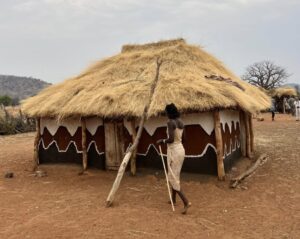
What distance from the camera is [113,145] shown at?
1015 centimetres

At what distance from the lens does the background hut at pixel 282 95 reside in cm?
3100

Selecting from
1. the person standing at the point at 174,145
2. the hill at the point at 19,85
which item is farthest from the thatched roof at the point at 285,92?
the hill at the point at 19,85

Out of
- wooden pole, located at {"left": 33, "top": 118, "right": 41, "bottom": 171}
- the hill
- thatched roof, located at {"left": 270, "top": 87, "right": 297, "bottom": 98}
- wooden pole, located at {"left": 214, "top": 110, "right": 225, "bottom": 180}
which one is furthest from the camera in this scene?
the hill

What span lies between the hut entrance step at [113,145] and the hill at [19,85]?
190 ft

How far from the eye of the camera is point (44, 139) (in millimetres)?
11586

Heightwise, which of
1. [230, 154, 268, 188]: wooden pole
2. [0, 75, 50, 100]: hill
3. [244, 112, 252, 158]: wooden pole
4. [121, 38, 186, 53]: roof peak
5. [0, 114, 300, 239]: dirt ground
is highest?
[0, 75, 50, 100]: hill

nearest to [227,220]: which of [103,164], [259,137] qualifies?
[103,164]

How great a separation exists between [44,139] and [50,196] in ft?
11.9

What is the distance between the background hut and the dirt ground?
69.1 ft

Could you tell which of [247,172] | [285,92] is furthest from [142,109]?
[285,92]

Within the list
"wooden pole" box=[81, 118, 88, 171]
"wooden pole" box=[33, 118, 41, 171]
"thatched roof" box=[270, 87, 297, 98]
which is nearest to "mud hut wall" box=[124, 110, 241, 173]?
"wooden pole" box=[81, 118, 88, 171]

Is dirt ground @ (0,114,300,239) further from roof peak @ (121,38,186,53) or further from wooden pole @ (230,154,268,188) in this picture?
roof peak @ (121,38,186,53)

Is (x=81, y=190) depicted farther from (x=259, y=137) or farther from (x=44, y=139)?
(x=259, y=137)

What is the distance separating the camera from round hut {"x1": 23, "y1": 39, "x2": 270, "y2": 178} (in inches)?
355
